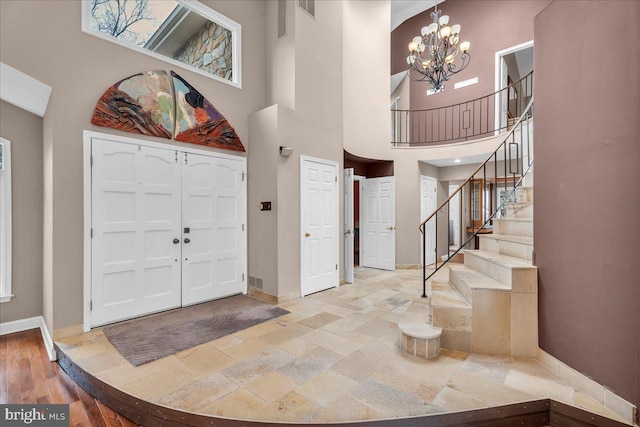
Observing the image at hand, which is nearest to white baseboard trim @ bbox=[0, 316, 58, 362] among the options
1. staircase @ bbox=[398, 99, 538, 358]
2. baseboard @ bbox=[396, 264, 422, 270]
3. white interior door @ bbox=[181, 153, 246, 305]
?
white interior door @ bbox=[181, 153, 246, 305]

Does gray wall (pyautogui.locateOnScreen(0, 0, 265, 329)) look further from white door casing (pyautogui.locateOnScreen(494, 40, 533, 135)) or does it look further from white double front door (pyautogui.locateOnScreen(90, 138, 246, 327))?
white door casing (pyautogui.locateOnScreen(494, 40, 533, 135))

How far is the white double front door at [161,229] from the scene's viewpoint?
3.39 meters

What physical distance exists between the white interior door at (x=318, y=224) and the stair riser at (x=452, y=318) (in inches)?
88.2

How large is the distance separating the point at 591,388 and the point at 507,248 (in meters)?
1.60

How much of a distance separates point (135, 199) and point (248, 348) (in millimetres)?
2268

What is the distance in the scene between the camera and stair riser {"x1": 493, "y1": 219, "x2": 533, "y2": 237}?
11.7 ft

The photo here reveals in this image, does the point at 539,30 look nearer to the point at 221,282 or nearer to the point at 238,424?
the point at 238,424

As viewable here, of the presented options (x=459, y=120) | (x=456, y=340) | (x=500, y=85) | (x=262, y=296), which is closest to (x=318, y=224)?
(x=262, y=296)

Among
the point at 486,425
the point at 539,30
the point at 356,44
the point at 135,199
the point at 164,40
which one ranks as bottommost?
the point at 486,425

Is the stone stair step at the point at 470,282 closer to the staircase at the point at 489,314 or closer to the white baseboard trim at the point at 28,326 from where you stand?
the staircase at the point at 489,314

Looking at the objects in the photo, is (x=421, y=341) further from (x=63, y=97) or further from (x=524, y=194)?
(x=63, y=97)

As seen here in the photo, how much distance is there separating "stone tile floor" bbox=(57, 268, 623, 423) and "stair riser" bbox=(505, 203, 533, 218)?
1951 mm

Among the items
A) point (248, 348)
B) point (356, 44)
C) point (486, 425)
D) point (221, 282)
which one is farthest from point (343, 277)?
point (356, 44)

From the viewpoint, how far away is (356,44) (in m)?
6.35
